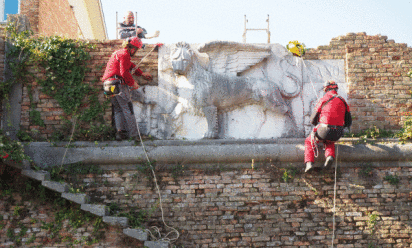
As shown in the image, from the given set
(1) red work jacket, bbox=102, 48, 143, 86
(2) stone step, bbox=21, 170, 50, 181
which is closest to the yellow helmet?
A: (1) red work jacket, bbox=102, 48, 143, 86

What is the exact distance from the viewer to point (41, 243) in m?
7.31

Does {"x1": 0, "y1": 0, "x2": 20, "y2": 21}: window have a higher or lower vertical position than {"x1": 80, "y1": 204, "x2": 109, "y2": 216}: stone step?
higher

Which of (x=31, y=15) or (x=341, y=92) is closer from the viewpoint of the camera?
(x=341, y=92)

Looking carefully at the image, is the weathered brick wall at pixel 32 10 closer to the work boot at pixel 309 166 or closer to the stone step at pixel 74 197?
the stone step at pixel 74 197

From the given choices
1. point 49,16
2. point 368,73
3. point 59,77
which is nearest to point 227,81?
point 368,73

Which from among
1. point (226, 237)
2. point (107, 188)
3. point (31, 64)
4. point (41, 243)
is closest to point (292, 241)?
point (226, 237)

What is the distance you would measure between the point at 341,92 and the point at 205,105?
2.58 metres

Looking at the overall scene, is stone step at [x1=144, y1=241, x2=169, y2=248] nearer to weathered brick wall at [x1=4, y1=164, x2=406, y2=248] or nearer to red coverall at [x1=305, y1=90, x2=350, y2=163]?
weathered brick wall at [x1=4, y1=164, x2=406, y2=248]

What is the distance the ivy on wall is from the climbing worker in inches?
137

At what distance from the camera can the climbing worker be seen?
7176mm

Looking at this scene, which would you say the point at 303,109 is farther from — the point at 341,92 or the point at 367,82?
the point at 367,82

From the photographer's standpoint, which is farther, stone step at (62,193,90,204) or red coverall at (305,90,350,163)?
red coverall at (305,90,350,163)

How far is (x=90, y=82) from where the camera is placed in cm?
812

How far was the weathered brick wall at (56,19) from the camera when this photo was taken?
10977 millimetres
